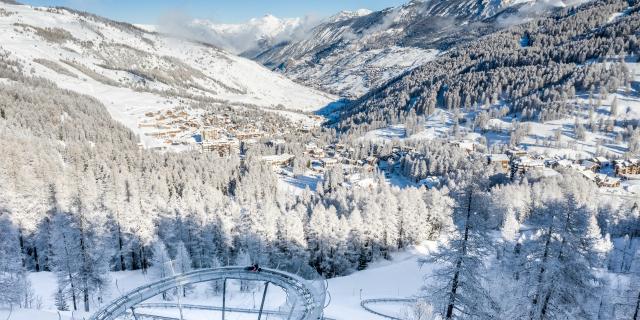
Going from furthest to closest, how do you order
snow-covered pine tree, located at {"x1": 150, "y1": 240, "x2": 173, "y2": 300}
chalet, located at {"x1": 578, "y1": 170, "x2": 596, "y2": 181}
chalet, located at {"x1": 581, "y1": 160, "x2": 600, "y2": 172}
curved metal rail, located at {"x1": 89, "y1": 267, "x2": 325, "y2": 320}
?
chalet, located at {"x1": 581, "y1": 160, "x2": 600, "y2": 172} < chalet, located at {"x1": 578, "y1": 170, "x2": 596, "y2": 181} < snow-covered pine tree, located at {"x1": 150, "y1": 240, "x2": 173, "y2": 300} < curved metal rail, located at {"x1": 89, "y1": 267, "x2": 325, "y2": 320}

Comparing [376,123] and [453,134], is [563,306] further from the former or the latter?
[376,123]

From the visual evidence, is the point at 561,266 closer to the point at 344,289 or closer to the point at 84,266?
the point at 344,289

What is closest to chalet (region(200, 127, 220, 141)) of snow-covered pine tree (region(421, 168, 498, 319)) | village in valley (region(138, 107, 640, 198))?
village in valley (region(138, 107, 640, 198))

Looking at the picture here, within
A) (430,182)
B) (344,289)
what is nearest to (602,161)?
(430,182)

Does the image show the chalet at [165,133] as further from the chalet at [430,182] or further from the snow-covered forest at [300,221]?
the chalet at [430,182]

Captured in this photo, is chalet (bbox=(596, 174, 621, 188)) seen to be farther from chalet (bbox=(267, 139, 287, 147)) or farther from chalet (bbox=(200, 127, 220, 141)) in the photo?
chalet (bbox=(200, 127, 220, 141))

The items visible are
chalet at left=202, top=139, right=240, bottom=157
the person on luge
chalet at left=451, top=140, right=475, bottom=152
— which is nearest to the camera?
the person on luge
